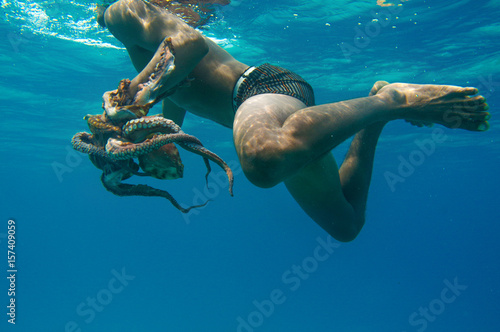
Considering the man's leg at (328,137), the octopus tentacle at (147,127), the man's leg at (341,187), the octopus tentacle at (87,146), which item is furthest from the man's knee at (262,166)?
the man's leg at (341,187)

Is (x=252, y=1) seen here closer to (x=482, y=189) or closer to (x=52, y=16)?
(x=52, y=16)

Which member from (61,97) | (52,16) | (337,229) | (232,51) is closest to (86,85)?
(61,97)

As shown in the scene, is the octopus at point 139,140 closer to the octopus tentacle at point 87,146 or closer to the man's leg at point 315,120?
the octopus tentacle at point 87,146

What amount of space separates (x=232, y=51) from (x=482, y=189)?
203 feet

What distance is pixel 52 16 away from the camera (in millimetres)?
11406

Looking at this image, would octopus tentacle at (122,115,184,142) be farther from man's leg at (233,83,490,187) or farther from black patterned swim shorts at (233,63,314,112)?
black patterned swim shorts at (233,63,314,112)

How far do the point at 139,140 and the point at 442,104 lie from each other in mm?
2870

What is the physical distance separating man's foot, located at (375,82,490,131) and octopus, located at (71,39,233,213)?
6.60ft

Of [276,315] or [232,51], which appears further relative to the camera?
[276,315]

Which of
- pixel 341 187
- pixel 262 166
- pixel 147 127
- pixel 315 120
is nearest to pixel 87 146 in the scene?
pixel 147 127

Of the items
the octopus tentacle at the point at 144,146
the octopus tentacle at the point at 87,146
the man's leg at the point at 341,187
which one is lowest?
the man's leg at the point at 341,187

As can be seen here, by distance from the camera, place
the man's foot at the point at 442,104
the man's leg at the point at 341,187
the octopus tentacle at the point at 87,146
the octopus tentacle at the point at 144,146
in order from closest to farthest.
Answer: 1. the octopus tentacle at the point at 144,146
2. the octopus tentacle at the point at 87,146
3. the man's foot at the point at 442,104
4. the man's leg at the point at 341,187

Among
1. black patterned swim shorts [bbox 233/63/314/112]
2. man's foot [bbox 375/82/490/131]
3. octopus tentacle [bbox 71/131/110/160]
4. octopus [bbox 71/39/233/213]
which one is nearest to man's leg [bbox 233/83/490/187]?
man's foot [bbox 375/82/490/131]

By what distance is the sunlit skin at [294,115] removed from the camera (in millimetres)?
2381
